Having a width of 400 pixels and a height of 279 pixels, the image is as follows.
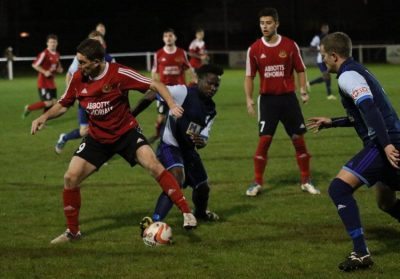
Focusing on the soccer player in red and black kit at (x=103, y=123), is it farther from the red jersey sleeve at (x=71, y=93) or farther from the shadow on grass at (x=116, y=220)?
A: the shadow on grass at (x=116, y=220)

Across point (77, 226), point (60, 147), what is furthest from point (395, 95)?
point (77, 226)

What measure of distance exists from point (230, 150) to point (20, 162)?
3487 millimetres

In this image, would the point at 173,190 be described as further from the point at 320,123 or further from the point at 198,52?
the point at 198,52

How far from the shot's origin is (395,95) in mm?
22625

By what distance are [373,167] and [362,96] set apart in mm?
613

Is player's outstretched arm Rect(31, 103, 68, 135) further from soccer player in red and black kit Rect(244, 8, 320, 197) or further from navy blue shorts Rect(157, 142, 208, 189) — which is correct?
soccer player in red and black kit Rect(244, 8, 320, 197)

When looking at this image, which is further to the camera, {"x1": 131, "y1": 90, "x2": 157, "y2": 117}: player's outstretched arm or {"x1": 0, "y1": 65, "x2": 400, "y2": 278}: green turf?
{"x1": 131, "y1": 90, "x2": 157, "y2": 117}: player's outstretched arm

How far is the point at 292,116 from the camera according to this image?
31.5ft

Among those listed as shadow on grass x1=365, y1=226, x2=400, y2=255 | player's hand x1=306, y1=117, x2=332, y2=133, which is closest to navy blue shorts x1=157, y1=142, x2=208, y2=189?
player's hand x1=306, y1=117, x2=332, y2=133

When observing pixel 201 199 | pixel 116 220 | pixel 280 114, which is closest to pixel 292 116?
→ pixel 280 114

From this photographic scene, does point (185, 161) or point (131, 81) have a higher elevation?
point (131, 81)

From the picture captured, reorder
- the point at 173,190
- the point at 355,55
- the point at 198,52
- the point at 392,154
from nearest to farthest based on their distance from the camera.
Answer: the point at 392,154, the point at 173,190, the point at 198,52, the point at 355,55

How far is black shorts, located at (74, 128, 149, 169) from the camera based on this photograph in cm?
728

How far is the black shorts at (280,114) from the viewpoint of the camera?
9.59 metres
